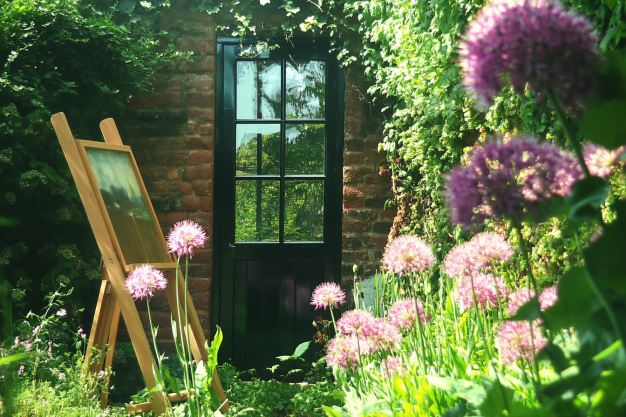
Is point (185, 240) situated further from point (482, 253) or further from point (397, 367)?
point (482, 253)

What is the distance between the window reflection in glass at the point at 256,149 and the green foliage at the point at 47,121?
0.84 metres

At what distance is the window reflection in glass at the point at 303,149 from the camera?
3275 mm

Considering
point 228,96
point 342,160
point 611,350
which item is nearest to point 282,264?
point 342,160

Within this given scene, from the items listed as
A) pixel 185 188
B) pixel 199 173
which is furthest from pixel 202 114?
pixel 185 188

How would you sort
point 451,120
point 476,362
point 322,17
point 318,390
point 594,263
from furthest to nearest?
1. point 322,17
2. point 318,390
3. point 451,120
4. point 476,362
5. point 594,263

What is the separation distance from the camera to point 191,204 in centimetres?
316

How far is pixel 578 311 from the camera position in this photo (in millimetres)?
317

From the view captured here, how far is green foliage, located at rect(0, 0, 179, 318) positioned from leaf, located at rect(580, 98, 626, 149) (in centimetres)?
264

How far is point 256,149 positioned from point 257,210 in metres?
0.44

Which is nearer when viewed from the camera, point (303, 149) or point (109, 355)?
point (109, 355)

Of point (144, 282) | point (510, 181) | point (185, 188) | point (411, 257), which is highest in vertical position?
point (185, 188)

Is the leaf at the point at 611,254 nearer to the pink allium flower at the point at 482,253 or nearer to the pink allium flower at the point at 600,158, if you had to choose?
the pink allium flower at the point at 600,158

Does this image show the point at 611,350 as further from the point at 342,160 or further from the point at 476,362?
the point at 342,160

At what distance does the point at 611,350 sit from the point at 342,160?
2902 mm
